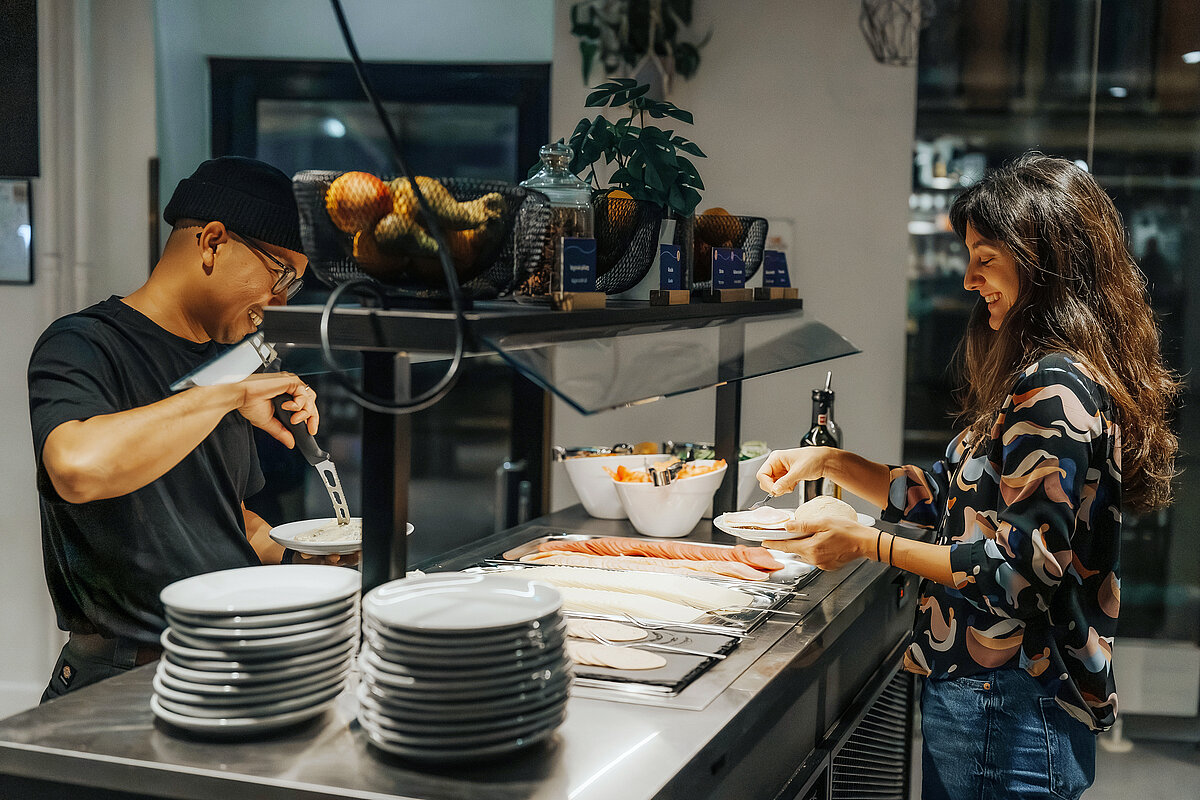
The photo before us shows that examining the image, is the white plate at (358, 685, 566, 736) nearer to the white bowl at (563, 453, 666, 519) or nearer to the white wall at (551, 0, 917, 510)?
the white bowl at (563, 453, 666, 519)

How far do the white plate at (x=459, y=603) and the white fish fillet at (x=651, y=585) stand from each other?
0.51m

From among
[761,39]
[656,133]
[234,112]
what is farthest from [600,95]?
[234,112]

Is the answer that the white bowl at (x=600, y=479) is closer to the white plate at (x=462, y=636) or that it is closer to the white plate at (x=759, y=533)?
the white plate at (x=759, y=533)

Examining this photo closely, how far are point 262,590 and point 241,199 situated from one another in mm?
879

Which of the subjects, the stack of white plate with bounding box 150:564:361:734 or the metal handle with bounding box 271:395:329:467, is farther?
the metal handle with bounding box 271:395:329:467

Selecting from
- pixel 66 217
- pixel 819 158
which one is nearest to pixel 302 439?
pixel 66 217

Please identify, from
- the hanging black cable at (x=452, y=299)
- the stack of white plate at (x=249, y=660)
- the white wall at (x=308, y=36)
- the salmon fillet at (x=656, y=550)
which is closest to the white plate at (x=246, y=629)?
the stack of white plate at (x=249, y=660)

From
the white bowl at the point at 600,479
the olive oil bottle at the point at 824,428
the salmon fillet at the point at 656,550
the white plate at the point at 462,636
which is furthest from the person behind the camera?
the white bowl at the point at 600,479

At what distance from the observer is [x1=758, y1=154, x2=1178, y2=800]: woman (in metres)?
1.77

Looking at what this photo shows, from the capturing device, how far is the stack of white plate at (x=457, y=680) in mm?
1212

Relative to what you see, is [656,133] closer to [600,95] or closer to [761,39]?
[600,95]

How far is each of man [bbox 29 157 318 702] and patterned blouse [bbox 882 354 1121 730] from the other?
1.17 m

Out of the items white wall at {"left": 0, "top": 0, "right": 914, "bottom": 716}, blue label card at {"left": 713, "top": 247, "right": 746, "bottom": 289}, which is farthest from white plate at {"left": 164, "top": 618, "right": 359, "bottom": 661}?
white wall at {"left": 0, "top": 0, "right": 914, "bottom": 716}

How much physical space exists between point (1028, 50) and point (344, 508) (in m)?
3.40
